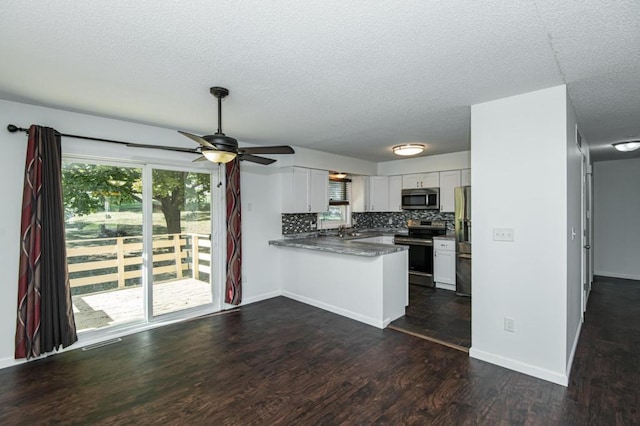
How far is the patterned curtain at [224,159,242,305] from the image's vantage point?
14.4ft

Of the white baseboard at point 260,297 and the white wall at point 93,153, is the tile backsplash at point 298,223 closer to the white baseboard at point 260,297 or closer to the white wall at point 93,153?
the white wall at point 93,153

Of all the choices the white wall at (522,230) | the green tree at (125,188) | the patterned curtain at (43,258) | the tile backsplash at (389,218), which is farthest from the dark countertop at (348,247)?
the patterned curtain at (43,258)

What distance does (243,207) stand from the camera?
4699 millimetres

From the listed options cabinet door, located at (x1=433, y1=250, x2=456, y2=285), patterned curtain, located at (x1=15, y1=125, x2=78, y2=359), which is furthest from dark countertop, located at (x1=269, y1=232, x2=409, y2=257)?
patterned curtain, located at (x1=15, y1=125, x2=78, y2=359)

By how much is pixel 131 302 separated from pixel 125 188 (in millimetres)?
1361

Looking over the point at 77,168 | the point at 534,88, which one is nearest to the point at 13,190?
the point at 77,168

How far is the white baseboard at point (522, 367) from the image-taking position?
2.54 metres

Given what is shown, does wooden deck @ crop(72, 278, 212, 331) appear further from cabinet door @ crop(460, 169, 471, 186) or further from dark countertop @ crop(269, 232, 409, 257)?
cabinet door @ crop(460, 169, 471, 186)

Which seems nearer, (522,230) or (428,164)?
(522,230)

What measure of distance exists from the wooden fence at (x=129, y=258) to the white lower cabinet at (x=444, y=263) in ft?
12.2

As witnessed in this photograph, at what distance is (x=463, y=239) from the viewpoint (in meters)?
4.98

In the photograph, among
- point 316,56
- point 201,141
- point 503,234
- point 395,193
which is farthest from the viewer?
point 395,193

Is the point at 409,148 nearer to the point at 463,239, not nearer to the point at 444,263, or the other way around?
the point at 463,239

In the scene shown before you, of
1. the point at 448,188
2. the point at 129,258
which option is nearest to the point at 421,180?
the point at 448,188
